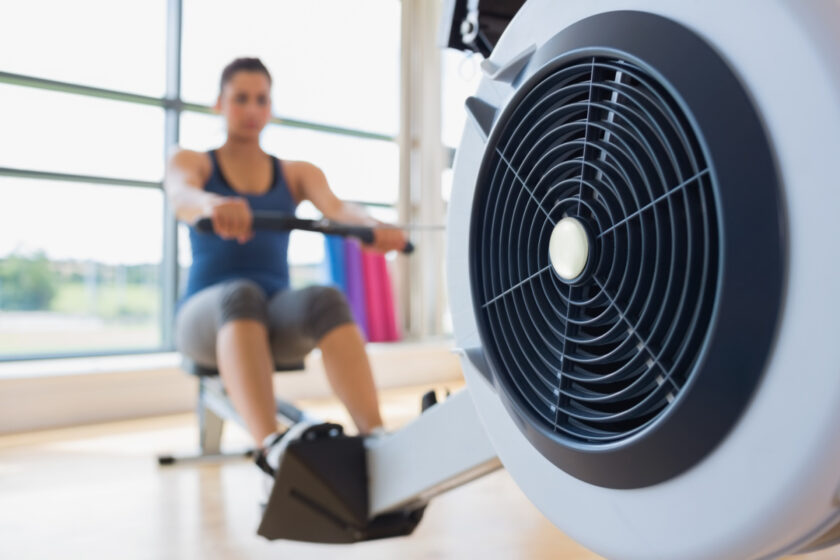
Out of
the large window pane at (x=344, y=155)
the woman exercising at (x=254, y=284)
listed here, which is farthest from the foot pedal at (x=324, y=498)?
the large window pane at (x=344, y=155)

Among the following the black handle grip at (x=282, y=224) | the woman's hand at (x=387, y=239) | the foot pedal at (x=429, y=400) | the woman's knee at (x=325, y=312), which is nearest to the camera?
the foot pedal at (x=429, y=400)

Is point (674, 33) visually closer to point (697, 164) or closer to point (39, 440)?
A: point (697, 164)

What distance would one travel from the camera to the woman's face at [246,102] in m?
1.99

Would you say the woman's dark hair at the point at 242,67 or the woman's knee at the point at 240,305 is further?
the woman's dark hair at the point at 242,67

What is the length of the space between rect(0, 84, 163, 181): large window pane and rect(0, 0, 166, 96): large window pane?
0.11 meters

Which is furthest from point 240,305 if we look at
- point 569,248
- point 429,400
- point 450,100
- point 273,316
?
point 450,100

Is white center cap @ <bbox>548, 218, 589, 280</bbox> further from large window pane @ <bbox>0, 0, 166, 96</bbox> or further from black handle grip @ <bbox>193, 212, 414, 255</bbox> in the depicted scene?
large window pane @ <bbox>0, 0, 166, 96</bbox>

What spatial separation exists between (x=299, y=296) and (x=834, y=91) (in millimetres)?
1396

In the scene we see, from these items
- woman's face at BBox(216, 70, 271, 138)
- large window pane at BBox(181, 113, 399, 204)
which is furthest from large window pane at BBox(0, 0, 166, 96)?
woman's face at BBox(216, 70, 271, 138)

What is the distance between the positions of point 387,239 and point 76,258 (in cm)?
283

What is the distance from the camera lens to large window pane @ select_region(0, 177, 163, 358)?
11.1ft

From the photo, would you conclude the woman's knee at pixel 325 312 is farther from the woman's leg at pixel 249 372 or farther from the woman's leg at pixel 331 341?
the woman's leg at pixel 249 372

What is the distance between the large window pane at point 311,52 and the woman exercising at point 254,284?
5.76ft

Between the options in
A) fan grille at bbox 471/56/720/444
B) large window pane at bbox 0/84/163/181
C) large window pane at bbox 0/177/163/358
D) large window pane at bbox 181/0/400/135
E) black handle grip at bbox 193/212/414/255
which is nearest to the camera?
fan grille at bbox 471/56/720/444
